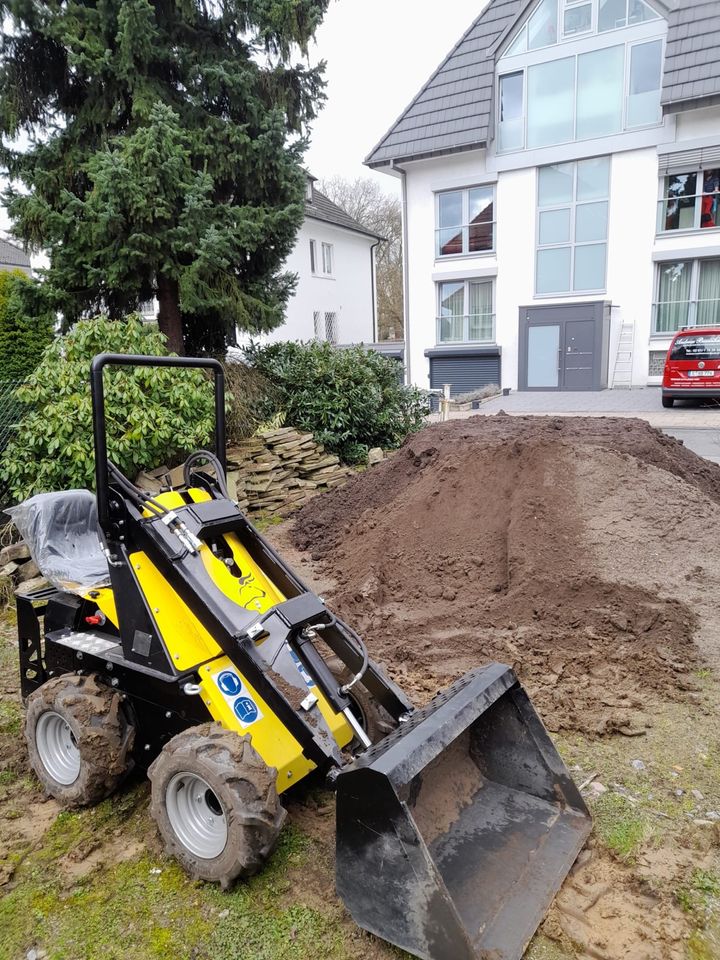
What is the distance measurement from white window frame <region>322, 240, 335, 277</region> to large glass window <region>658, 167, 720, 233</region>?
14.1 meters

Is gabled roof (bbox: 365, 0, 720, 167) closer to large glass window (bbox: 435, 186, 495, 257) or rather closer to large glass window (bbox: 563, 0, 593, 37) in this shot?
large glass window (bbox: 563, 0, 593, 37)

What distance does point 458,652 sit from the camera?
4.74m

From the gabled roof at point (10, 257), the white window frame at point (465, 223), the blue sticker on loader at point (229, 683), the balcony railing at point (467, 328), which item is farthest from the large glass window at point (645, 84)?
the gabled roof at point (10, 257)

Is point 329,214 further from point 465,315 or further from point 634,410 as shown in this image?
point 634,410

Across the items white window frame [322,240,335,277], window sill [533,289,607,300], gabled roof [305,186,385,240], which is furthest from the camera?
white window frame [322,240,335,277]

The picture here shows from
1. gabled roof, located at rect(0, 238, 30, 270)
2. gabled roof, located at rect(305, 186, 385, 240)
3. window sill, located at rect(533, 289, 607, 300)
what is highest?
gabled roof, located at rect(305, 186, 385, 240)

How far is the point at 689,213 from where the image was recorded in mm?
18578

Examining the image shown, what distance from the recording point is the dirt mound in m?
4.45

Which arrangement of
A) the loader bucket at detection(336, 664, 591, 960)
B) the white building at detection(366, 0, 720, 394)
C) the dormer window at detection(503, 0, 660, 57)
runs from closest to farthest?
the loader bucket at detection(336, 664, 591, 960) < the white building at detection(366, 0, 720, 394) < the dormer window at detection(503, 0, 660, 57)

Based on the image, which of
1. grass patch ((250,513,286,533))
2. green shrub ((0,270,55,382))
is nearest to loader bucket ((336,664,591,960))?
grass patch ((250,513,286,533))

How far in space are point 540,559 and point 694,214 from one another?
55.0 ft

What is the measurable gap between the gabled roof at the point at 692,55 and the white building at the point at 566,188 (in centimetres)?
4

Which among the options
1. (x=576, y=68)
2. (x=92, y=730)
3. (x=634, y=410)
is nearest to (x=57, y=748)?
(x=92, y=730)

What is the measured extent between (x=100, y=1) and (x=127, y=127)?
1.35 meters
